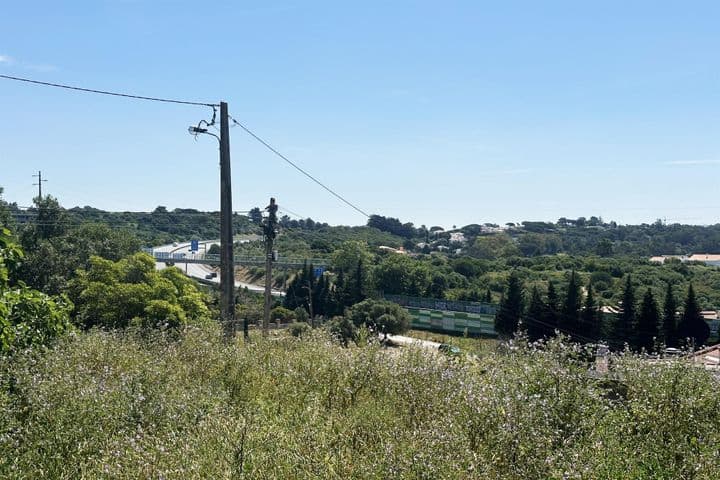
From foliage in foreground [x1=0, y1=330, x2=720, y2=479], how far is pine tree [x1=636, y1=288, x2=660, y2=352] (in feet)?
97.6

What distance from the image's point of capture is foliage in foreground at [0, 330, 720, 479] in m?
4.06

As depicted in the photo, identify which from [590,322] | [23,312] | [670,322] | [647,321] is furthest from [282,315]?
[23,312]

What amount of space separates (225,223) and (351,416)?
5.65 meters

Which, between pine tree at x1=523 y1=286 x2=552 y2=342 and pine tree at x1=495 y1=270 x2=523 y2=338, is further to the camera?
pine tree at x1=495 y1=270 x2=523 y2=338

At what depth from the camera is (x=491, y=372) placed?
630cm

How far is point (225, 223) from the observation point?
398 inches

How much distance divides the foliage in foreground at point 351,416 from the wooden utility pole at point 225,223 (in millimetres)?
2788

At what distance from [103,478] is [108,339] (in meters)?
4.38

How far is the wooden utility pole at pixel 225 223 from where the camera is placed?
1012cm

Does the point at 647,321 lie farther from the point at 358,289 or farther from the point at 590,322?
the point at 358,289

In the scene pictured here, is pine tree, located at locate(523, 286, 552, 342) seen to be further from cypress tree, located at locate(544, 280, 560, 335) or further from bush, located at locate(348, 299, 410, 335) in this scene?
bush, located at locate(348, 299, 410, 335)

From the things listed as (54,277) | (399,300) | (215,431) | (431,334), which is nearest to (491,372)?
(215,431)

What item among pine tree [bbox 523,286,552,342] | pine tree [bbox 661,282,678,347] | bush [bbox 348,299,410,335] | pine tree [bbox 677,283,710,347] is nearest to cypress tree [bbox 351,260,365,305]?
bush [bbox 348,299,410,335]

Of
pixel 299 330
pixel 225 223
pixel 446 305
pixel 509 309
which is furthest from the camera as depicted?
pixel 446 305
